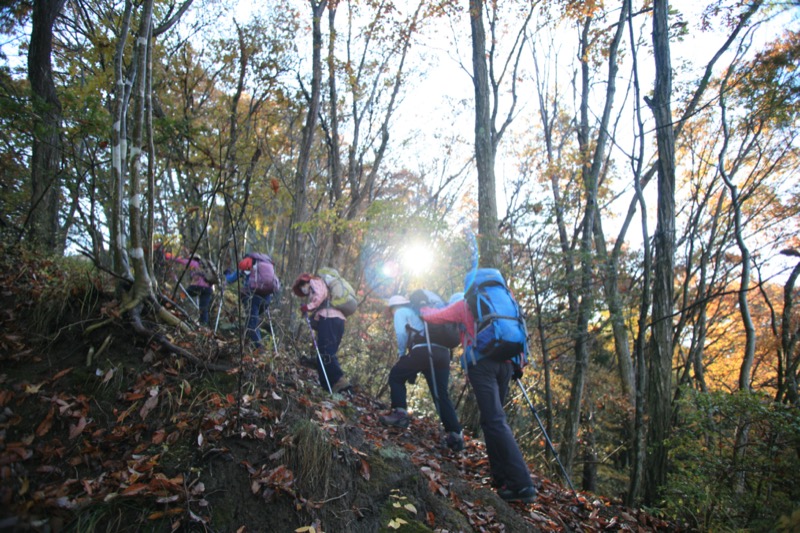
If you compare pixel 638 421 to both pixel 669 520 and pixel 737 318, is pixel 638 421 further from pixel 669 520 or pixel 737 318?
pixel 737 318

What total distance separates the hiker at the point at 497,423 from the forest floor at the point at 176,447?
209 mm

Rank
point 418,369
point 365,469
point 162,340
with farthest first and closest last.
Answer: point 418,369 → point 162,340 → point 365,469

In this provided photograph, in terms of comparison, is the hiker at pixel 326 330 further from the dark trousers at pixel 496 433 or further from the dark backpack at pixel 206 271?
the dark trousers at pixel 496 433

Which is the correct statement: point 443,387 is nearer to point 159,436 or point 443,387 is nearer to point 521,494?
Answer: point 521,494

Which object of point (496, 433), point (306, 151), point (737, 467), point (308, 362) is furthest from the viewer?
point (306, 151)

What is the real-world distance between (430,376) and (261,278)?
3.05 meters

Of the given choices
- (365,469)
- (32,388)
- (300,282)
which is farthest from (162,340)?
(300,282)

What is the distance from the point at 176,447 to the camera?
9.82ft

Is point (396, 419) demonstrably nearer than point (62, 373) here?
No

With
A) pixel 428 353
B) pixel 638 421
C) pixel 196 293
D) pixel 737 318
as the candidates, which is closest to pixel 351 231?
pixel 196 293

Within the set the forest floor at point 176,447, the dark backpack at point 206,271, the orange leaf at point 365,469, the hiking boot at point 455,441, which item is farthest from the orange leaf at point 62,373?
the hiking boot at point 455,441

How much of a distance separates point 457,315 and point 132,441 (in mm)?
3362

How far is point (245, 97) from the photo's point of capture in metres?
11.3

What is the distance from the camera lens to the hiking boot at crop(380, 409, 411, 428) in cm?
549
